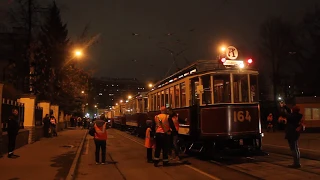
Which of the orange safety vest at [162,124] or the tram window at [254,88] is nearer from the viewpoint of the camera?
the orange safety vest at [162,124]

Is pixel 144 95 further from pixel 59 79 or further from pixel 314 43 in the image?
pixel 314 43

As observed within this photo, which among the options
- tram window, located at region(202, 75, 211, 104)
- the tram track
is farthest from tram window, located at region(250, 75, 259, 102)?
the tram track

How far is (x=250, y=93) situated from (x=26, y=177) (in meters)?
7.91

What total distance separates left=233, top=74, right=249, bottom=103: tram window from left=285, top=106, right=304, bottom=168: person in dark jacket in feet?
7.84

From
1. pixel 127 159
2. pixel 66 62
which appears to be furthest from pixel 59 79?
pixel 127 159

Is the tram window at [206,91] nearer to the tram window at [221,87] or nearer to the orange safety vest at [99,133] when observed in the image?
the tram window at [221,87]

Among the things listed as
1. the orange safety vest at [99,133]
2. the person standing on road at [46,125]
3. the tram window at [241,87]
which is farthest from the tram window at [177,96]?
the person standing on road at [46,125]

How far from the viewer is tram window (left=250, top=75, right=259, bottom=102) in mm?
13523

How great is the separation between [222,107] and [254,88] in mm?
1608

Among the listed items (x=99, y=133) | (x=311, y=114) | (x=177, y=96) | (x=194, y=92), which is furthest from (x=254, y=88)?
(x=311, y=114)

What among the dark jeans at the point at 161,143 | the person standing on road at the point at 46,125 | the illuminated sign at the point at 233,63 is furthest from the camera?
the person standing on road at the point at 46,125

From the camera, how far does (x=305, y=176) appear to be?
31.9 feet

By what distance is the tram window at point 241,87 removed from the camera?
13328 millimetres

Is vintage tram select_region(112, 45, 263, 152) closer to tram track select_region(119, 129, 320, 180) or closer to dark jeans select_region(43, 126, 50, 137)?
tram track select_region(119, 129, 320, 180)
